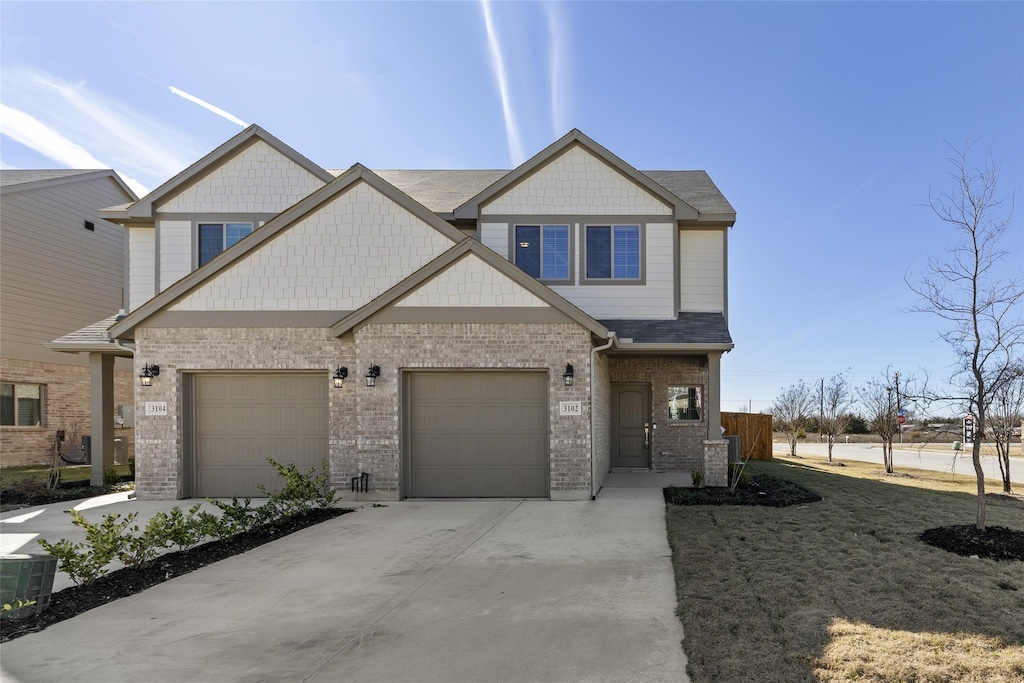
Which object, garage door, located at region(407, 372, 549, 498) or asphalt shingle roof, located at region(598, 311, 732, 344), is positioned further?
asphalt shingle roof, located at region(598, 311, 732, 344)

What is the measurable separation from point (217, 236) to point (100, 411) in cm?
466

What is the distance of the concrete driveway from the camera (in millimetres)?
4254

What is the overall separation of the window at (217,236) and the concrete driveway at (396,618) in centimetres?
836

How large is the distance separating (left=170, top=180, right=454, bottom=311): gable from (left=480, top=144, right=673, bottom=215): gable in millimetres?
2351

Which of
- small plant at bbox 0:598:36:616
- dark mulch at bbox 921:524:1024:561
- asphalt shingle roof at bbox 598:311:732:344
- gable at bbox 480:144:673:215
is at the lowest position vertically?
dark mulch at bbox 921:524:1024:561

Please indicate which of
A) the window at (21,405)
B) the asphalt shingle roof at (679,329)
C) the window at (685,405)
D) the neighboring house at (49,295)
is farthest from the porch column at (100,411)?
the window at (685,405)

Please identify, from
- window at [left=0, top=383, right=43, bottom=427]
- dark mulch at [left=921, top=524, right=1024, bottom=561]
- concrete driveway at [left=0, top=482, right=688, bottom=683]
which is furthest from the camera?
window at [left=0, top=383, right=43, bottom=427]

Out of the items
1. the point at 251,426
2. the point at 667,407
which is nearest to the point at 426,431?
the point at 251,426

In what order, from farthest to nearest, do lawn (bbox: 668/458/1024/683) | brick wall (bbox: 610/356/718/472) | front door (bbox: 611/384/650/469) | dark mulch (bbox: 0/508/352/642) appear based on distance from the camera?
front door (bbox: 611/384/650/469), brick wall (bbox: 610/356/718/472), dark mulch (bbox: 0/508/352/642), lawn (bbox: 668/458/1024/683)

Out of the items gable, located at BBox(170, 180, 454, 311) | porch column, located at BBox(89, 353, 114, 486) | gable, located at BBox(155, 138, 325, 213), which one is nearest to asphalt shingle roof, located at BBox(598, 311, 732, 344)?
gable, located at BBox(170, 180, 454, 311)

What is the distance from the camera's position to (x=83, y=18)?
799cm

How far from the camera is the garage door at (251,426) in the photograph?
1189 cm

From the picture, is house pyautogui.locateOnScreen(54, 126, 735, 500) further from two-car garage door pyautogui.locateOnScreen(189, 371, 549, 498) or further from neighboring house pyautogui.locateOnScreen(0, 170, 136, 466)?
neighboring house pyautogui.locateOnScreen(0, 170, 136, 466)

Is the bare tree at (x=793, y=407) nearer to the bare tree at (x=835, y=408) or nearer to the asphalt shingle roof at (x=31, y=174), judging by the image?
the bare tree at (x=835, y=408)
